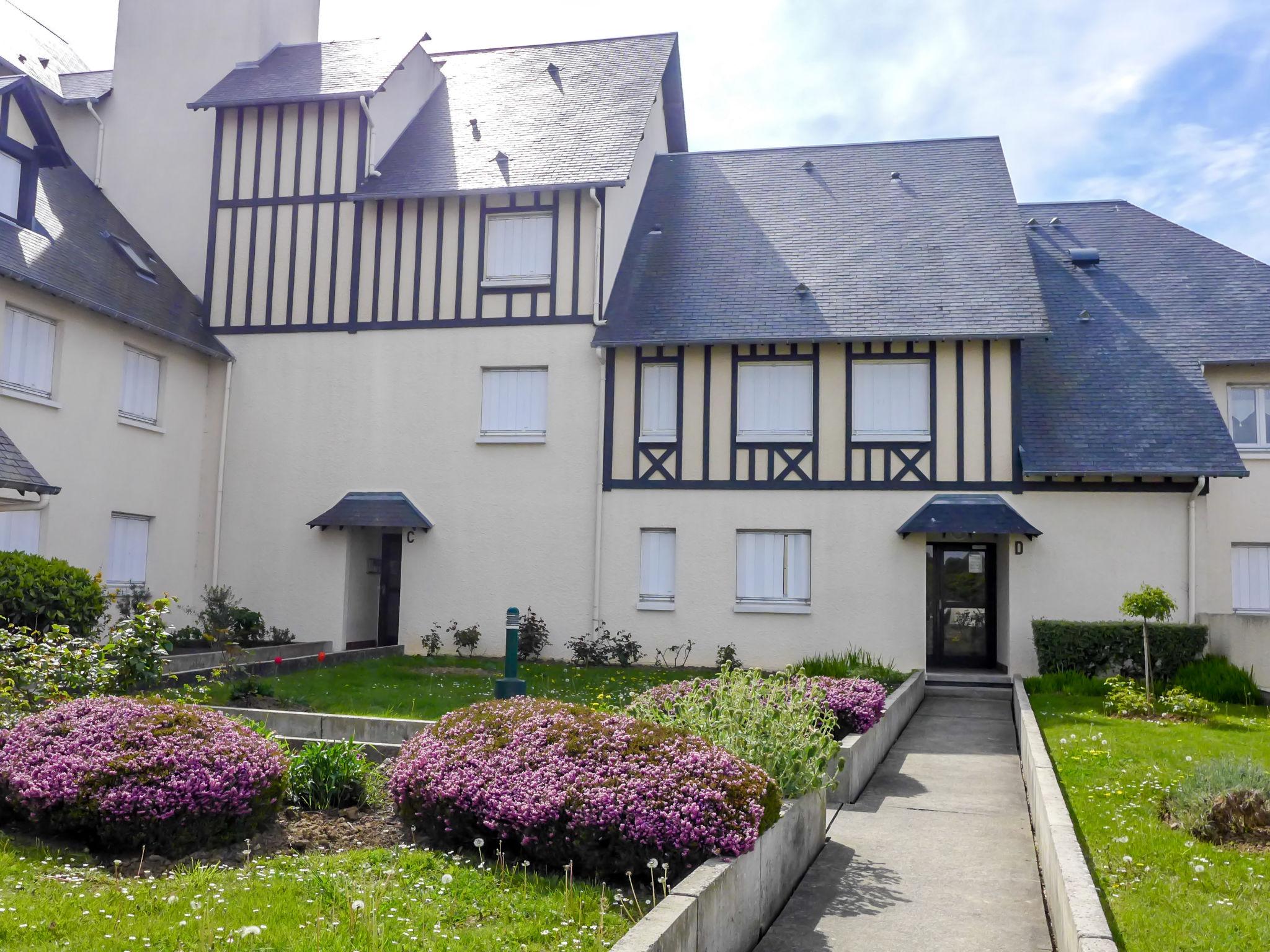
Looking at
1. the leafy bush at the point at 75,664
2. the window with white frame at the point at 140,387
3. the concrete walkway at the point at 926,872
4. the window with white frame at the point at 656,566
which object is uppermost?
the window with white frame at the point at 140,387

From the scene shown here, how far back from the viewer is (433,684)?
12.8 metres

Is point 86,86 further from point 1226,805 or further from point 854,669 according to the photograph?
point 1226,805

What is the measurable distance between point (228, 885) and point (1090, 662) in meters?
12.1

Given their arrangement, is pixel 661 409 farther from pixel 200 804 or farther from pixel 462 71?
pixel 200 804

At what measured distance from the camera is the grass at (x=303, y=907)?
4227 millimetres

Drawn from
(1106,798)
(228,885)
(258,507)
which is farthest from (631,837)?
(258,507)

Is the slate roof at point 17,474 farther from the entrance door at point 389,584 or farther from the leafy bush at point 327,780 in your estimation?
the entrance door at point 389,584

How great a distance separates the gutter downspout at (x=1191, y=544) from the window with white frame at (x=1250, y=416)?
183cm

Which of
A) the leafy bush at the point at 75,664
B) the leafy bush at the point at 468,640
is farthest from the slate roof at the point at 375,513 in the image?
the leafy bush at the point at 75,664

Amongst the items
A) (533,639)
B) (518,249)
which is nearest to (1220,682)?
(533,639)

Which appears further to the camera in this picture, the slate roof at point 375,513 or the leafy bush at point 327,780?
the slate roof at point 375,513

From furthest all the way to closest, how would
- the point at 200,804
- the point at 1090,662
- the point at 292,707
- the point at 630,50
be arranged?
the point at 630,50 → the point at 1090,662 → the point at 292,707 → the point at 200,804

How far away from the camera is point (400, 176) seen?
687 inches

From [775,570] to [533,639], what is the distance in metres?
3.71
